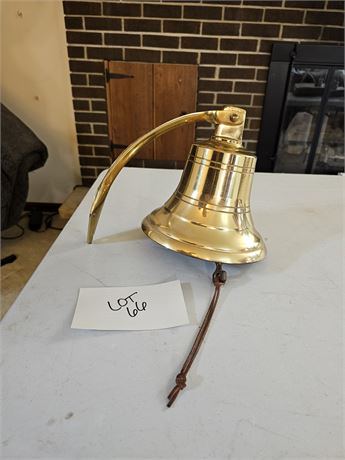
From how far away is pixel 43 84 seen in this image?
1703 mm

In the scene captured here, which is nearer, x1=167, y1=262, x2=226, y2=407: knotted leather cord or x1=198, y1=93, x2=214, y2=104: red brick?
x1=167, y1=262, x2=226, y2=407: knotted leather cord

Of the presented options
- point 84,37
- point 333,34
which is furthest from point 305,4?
point 84,37

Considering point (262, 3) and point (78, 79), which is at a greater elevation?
point (262, 3)

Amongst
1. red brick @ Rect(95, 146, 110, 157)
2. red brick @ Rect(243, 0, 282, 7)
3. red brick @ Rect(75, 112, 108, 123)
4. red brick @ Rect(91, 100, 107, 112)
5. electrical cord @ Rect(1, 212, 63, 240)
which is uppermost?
red brick @ Rect(243, 0, 282, 7)

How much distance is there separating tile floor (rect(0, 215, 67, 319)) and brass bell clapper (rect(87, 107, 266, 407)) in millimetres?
979

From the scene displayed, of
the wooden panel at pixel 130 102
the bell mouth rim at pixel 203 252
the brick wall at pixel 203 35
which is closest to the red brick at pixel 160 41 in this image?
the brick wall at pixel 203 35

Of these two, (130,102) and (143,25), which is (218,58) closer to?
(143,25)

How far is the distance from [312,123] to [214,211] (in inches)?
64.9

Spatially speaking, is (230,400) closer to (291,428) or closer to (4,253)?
(291,428)

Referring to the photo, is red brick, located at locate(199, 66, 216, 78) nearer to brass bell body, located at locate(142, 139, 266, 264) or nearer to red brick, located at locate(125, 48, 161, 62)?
red brick, located at locate(125, 48, 161, 62)

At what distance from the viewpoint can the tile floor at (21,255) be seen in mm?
1312

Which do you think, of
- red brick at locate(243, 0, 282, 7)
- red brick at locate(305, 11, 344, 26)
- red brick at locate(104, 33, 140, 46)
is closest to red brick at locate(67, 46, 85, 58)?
red brick at locate(104, 33, 140, 46)

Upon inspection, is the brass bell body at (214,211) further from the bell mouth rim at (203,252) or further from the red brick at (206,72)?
the red brick at (206,72)

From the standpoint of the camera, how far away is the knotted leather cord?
0.34 meters
